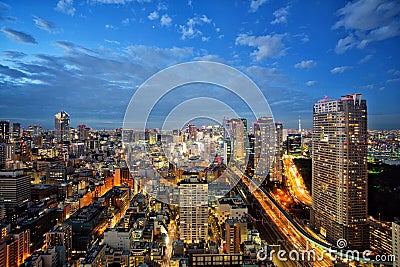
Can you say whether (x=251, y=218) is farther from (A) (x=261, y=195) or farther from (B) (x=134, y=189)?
(B) (x=134, y=189)

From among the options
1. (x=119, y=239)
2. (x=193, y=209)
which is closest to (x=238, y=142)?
(x=193, y=209)

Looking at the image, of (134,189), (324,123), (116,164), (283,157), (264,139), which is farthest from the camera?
(116,164)

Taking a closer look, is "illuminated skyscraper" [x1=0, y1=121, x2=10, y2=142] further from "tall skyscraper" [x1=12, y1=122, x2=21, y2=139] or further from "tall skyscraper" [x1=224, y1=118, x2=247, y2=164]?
"tall skyscraper" [x1=224, y1=118, x2=247, y2=164]

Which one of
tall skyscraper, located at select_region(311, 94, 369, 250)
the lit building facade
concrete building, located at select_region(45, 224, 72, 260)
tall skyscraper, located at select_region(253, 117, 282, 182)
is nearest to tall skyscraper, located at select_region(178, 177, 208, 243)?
concrete building, located at select_region(45, 224, 72, 260)

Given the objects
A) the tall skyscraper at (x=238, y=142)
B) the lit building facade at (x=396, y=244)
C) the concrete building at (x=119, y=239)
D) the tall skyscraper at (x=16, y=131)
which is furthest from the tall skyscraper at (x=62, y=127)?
the lit building facade at (x=396, y=244)

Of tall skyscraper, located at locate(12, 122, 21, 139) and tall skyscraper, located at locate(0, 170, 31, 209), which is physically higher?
tall skyscraper, located at locate(12, 122, 21, 139)

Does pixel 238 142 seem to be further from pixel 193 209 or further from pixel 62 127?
pixel 62 127

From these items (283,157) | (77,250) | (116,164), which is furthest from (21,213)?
(283,157)
